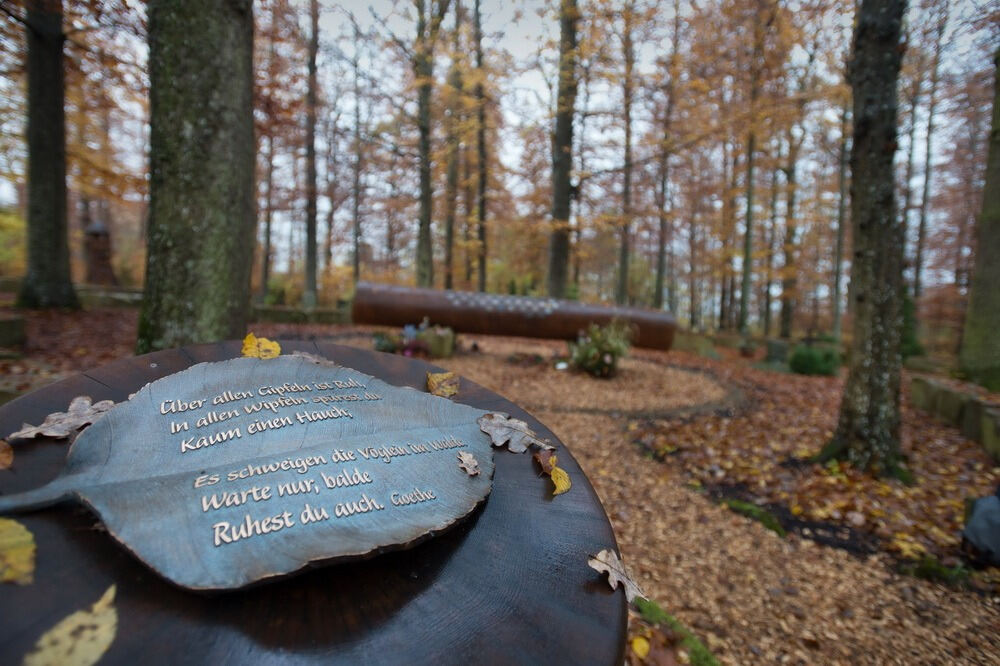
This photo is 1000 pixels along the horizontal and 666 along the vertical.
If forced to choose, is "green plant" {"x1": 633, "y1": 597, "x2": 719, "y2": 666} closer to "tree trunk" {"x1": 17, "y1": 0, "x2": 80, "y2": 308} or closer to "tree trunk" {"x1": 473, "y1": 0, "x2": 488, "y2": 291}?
"tree trunk" {"x1": 17, "y1": 0, "x2": 80, "y2": 308}

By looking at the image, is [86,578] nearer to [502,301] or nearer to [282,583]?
[282,583]

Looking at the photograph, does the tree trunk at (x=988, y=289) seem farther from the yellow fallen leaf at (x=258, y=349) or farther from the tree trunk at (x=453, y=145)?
the tree trunk at (x=453, y=145)

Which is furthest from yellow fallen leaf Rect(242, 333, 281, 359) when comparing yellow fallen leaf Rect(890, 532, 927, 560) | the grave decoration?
yellow fallen leaf Rect(890, 532, 927, 560)

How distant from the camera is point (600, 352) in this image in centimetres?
723

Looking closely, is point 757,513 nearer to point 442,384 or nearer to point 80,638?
point 442,384

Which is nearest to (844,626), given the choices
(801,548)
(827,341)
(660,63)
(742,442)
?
(801,548)

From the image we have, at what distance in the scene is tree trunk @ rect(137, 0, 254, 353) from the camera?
3074 millimetres

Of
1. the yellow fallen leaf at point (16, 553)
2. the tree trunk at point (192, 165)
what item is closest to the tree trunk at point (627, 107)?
the tree trunk at point (192, 165)

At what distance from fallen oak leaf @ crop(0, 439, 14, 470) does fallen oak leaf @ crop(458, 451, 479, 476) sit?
1.03 metres

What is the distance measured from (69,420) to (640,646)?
220 cm

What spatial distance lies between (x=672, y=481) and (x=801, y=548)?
1.07m

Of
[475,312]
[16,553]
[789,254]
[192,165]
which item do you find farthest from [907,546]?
[789,254]

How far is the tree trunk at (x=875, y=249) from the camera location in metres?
3.79

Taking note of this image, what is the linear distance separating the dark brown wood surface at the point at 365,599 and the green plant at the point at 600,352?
6032 mm
